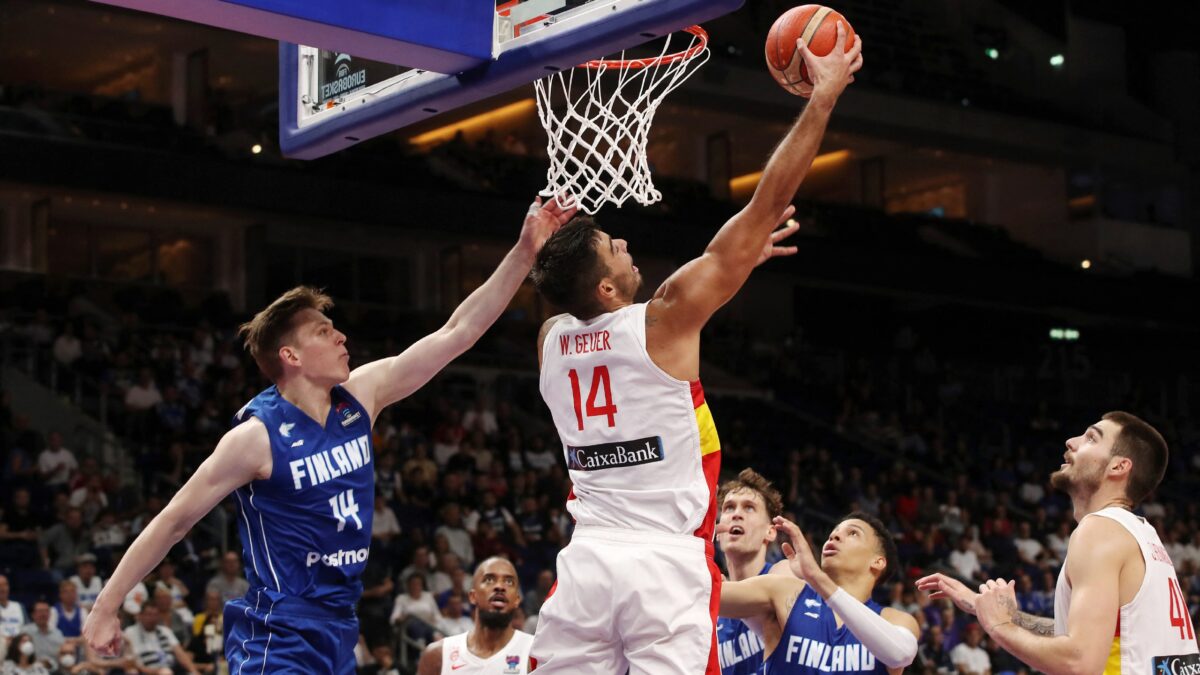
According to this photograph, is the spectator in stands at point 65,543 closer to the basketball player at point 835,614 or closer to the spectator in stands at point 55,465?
the spectator in stands at point 55,465

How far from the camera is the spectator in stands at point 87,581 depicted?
37.5 ft

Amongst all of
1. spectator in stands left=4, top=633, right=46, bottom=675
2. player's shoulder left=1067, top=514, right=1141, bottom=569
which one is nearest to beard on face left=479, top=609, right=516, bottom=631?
player's shoulder left=1067, top=514, right=1141, bottom=569

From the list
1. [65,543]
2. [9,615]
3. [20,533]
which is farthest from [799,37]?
[20,533]

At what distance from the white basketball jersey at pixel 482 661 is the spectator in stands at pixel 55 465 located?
8170 millimetres

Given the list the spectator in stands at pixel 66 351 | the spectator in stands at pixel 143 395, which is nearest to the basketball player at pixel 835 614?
the spectator in stands at pixel 143 395

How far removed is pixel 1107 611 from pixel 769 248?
1.43 meters

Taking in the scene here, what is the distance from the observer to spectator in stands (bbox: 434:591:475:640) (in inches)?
487

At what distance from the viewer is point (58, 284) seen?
66.7ft

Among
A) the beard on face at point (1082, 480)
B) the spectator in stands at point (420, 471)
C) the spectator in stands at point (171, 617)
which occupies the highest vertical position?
the spectator in stands at point (420, 471)

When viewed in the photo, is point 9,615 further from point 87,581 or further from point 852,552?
point 852,552

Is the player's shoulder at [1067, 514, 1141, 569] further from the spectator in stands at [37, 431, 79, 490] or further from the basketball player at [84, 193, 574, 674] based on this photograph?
the spectator in stands at [37, 431, 79, 490]

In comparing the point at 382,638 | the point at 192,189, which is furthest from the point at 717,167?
the point at 382,638

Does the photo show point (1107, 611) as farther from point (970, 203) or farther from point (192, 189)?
point (970, 203)

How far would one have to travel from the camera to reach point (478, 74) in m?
5.28
